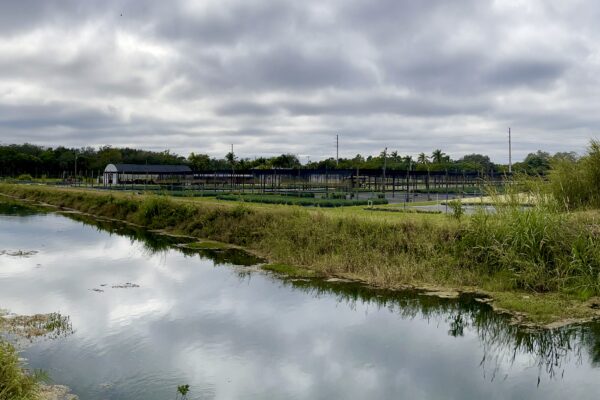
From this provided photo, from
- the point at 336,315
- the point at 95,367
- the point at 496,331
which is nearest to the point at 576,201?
the point at 496,331

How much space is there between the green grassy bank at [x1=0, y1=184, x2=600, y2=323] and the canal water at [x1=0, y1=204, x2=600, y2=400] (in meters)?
1.29

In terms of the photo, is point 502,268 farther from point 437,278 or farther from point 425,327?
point 425,327

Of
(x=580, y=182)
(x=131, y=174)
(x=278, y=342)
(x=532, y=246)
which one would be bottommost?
(x=278, y=342)

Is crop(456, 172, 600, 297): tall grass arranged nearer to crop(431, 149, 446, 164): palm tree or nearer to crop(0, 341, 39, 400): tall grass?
crop(0, 341, 39, 400): tall grass

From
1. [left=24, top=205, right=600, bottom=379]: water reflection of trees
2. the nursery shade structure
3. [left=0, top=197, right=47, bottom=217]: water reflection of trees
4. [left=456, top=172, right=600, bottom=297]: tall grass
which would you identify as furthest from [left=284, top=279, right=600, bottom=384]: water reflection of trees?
the nursery shade structure

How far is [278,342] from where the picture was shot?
12219 mm

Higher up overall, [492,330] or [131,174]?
[131,174]

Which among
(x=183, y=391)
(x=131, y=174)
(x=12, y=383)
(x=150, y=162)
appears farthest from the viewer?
(x=150, y=162)

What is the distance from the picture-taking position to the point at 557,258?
1566cm

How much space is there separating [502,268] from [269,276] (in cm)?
739

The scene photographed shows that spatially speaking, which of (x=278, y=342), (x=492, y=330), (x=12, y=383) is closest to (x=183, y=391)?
(x=12, y=383)

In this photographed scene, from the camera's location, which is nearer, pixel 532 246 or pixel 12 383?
pixel 12 383

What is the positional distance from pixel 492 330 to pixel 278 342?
505cm

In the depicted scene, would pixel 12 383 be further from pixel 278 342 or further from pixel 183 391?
pixel 278 342
